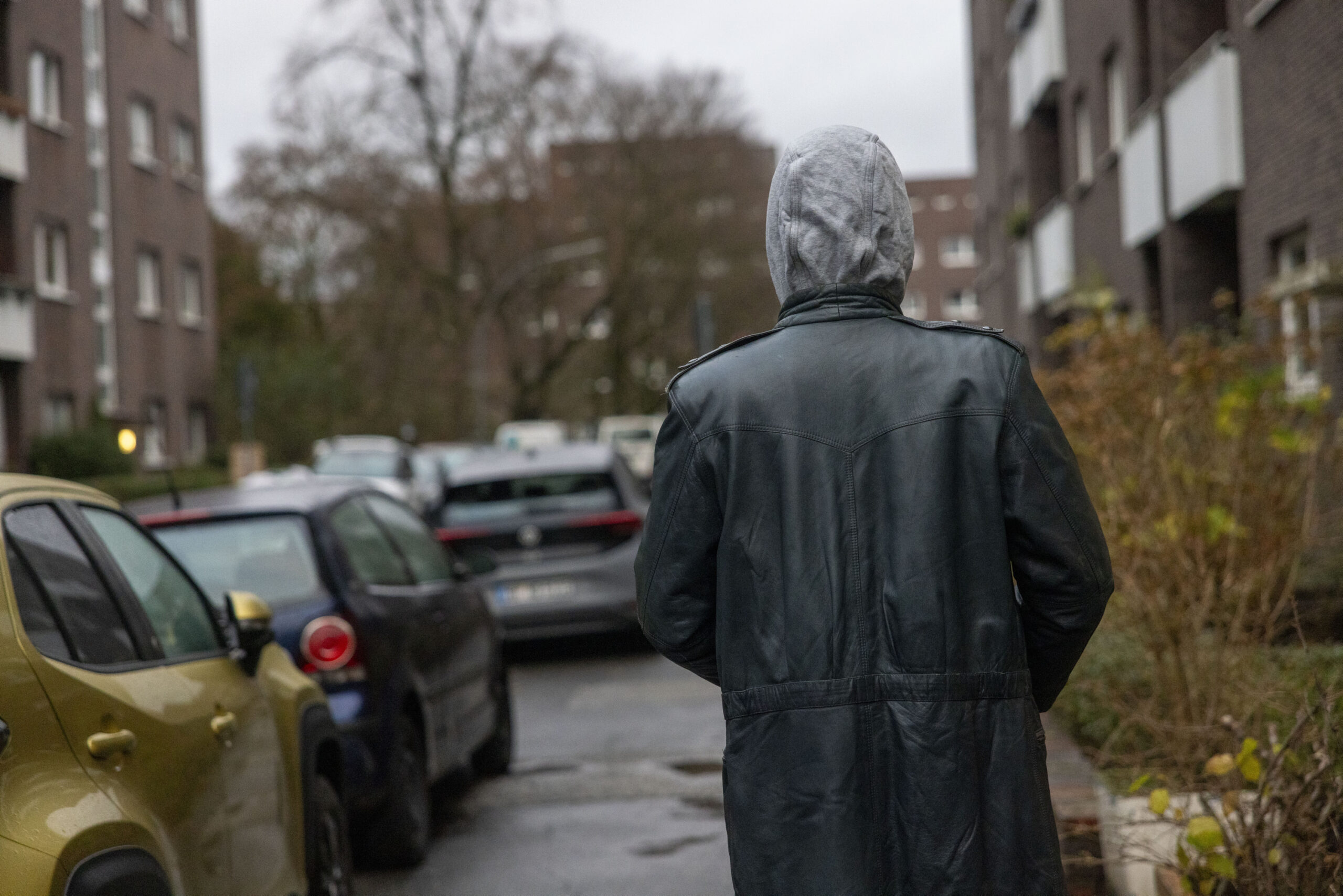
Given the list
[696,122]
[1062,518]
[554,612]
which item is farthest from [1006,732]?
[696,122]

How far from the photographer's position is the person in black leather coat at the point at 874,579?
8.61 ft

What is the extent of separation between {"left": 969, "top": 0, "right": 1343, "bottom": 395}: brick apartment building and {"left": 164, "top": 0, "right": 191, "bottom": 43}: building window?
52.4 ft

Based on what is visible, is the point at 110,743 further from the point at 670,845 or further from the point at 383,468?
the point at 383,468

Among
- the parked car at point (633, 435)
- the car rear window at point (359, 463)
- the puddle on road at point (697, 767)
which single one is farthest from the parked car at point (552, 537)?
the parked car at point (633, 435)

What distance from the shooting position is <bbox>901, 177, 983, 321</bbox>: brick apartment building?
299ft

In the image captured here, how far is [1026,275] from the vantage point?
28.5 metres

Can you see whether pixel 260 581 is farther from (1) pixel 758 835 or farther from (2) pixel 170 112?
(2) pixel 170 112

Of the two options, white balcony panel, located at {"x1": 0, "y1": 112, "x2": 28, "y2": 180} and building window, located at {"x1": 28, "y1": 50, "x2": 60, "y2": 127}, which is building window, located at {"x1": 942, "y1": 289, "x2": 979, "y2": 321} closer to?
building window, located at {"x1": 28, "y1": 50, "x2": 60, "y2": 127}

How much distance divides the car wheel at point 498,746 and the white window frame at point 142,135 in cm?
2463

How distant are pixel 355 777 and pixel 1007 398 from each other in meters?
4.00

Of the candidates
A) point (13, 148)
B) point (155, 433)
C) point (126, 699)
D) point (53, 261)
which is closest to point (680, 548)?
point (126, 699)

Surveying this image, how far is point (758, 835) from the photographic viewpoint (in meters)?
2.69

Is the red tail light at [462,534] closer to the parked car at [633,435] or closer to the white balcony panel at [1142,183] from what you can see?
the white balcony panel at [1142,183]

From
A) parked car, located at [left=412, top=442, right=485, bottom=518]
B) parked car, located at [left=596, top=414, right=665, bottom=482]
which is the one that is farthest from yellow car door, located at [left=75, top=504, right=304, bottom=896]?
parked car, located at [left=596, top=414, right=665, bottom=482]
